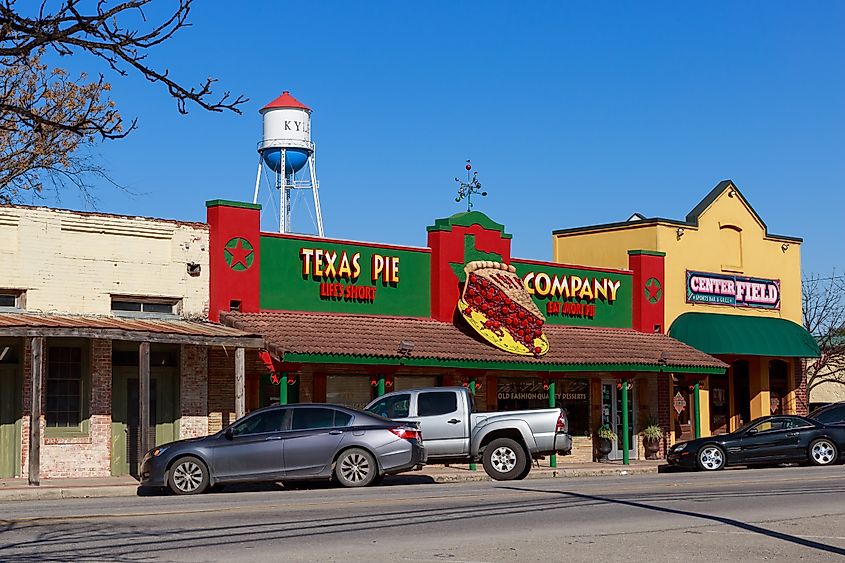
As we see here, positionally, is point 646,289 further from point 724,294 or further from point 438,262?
point 438,262

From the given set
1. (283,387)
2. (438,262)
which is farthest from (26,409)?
(438,262)

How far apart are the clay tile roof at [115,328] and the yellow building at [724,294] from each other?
51.5 feet

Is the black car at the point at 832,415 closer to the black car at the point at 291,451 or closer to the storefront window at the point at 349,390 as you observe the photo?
the storefront window at the point at 349,390

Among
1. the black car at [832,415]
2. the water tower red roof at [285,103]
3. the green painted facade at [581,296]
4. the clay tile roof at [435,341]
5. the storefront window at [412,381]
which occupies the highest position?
the water tower red roof at [285,103]

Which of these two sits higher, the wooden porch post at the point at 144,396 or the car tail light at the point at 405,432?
the wooden porch post at the point at 144,396

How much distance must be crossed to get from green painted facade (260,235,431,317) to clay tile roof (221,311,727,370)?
30cm

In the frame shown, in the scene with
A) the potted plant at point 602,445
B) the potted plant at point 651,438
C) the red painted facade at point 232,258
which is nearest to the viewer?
the red painted facade at point 232,258

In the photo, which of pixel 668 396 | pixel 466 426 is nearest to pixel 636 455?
pixel 668 396

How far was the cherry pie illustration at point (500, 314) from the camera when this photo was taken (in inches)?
1236

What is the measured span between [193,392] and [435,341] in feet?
19.5

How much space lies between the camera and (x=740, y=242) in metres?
Result: 41.1

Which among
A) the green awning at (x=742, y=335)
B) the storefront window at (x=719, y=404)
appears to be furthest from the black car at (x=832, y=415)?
the storefront window at (x=719, y=404)

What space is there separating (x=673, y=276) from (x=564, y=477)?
12.1 meters

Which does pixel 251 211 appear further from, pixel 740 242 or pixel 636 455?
pixel 740 242
